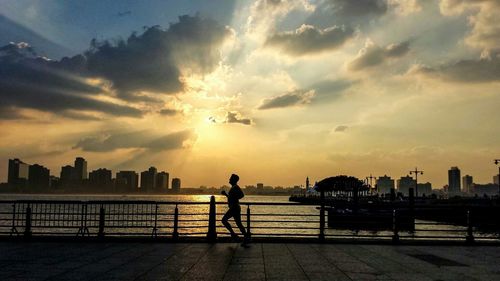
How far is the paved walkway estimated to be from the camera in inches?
380

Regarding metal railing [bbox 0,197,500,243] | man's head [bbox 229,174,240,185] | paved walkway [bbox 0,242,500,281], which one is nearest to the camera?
paved walkway [bbox 0,242,500,281]

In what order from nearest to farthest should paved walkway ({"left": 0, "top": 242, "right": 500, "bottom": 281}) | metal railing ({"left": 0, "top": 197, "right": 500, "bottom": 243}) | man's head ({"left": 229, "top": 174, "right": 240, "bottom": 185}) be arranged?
paved walkway ({"left": 0, "top": 242, "right": 500, "bottom": 281})
man's head ({"left": 229, "top": 174, "right": 240, "bottom": 185})
metal railing ({"left": 0, "top": 197, "right": 500, "bottom": 243})

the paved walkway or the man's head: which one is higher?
the man's head

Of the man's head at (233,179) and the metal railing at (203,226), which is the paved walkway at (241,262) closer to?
the metal railing at (203,226)

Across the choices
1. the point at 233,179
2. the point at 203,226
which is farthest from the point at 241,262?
the point at 203,226

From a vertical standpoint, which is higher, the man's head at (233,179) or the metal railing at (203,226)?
the man's head at (233,179)

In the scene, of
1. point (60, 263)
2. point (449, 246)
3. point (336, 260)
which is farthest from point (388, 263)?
point (60, 263)

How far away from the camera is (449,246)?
16.2 meters

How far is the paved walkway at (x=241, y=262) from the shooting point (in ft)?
31.6

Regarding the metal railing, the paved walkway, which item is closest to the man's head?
the metal railing

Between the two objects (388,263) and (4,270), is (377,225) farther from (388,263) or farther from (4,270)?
(4,270)

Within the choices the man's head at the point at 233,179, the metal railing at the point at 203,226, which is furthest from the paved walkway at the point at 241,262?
the man's head at the point at 233,179

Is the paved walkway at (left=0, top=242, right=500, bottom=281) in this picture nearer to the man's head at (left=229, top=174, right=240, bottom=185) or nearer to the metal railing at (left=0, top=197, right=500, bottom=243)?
the metal railing at (left=0, top=197, right=500, bottom=243)

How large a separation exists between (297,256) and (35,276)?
6.68 m
